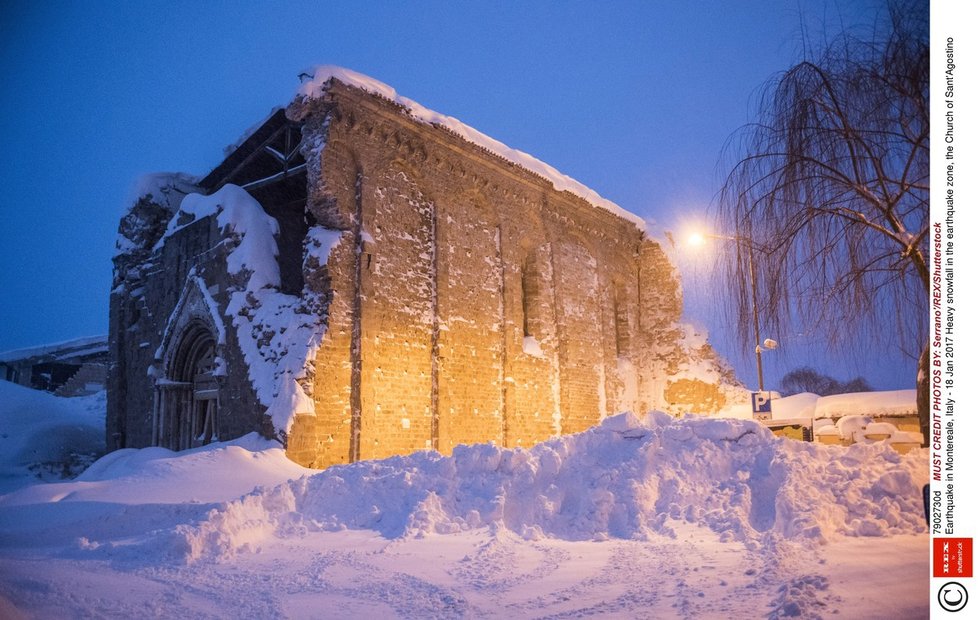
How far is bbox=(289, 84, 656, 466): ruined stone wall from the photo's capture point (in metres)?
11.9

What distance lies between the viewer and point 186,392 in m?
13.5

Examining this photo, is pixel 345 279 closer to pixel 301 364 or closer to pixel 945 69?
pixel 301 364

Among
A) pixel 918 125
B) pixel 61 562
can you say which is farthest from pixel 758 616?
pixel 61 562

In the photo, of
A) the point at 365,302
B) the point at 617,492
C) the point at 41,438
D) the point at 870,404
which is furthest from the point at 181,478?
the point at 870,404

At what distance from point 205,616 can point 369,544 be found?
192cm

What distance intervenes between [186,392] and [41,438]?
182 inches

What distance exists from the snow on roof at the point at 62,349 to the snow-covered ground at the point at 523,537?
2642 centimetres

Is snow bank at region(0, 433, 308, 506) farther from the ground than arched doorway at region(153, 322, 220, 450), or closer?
closer

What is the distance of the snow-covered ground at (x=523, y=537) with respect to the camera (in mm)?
3947

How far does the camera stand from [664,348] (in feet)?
68.1

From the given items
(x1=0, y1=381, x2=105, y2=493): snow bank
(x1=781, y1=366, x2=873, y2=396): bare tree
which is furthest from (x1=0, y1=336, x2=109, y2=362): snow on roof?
(x1=781, y1=366, x2=873, y2=396): bare tree

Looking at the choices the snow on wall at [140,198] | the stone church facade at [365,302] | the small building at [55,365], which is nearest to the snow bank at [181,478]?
the stone church facade at [365,302]

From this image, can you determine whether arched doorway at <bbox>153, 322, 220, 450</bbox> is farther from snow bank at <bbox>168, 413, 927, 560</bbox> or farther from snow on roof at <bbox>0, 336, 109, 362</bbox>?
snow on roof at <bbox>0, 336, 109, 362</bbox>

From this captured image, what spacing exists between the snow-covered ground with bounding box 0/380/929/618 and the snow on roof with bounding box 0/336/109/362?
26.4m
